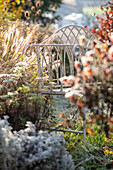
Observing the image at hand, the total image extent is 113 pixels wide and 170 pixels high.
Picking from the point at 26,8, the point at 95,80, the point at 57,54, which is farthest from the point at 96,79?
the point at 26,8

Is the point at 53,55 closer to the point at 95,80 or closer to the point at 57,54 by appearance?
the point at 57,54

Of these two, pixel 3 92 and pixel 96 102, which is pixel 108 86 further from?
pixel 3 92

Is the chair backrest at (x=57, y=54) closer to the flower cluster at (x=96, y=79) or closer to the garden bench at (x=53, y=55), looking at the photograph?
the garden bench at (x=53, y=55)

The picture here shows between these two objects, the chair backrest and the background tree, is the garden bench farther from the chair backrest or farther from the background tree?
the background tree

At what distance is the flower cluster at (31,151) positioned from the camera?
1.75 metres

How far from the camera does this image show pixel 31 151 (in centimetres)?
197

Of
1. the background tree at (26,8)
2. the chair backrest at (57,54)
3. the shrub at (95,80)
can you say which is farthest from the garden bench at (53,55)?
the background tree at (26,8)

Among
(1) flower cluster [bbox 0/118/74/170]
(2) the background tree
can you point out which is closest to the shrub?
(1) flower cluster [bbox 0/118/74/170]

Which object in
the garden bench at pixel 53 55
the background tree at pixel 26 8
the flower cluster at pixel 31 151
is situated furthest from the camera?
the background tree at pixel 26 8

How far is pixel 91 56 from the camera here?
1.85 m

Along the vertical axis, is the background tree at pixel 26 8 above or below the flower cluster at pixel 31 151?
above

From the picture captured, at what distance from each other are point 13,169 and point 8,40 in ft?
7.49

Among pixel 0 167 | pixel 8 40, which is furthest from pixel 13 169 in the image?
pixel 8 40

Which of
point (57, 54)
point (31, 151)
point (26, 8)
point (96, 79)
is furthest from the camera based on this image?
point (26, 8)
